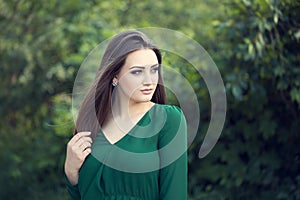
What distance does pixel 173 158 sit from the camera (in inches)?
118

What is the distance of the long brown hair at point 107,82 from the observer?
3.04m

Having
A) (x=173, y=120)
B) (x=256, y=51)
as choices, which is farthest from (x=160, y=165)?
(x=256, y=51)

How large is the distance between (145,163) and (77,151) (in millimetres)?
304

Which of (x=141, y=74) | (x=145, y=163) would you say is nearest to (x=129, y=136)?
(x=145, y=163)

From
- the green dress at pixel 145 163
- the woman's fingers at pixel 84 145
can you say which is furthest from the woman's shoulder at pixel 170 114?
the woman's fingers at pixel 84 145

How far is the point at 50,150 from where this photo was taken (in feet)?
23.6

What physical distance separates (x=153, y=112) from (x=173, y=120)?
0.11m

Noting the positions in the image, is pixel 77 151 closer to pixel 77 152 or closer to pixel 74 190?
pixel 77 152

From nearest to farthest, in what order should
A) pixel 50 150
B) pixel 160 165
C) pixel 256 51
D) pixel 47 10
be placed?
pixel 160 165, pixel 256 51, pixel 50 150, pixel 47 10

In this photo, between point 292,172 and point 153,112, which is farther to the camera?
point 292,172

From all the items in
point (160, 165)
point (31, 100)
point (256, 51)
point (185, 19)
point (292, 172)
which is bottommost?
point (31, 100)

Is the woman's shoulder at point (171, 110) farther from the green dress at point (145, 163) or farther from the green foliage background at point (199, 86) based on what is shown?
the green foliage background at point (199, 86)

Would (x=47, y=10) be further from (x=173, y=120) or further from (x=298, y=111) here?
(x=173, y=120)

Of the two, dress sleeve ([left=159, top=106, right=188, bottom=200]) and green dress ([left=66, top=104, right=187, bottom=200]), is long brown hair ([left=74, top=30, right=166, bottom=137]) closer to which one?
green dress ([left=66, top=104, right=187, bottom=200])
